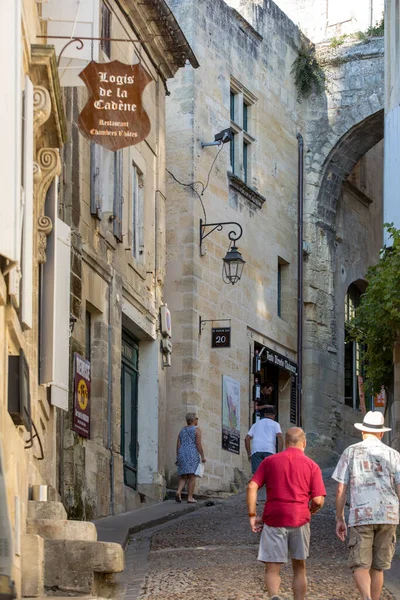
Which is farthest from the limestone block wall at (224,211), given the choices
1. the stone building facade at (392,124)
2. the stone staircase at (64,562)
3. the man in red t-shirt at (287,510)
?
the man in red t-shirt at (287,510)

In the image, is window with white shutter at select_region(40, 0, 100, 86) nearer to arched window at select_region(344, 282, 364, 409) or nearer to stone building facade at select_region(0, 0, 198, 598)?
stone building facade at select_region(0, 0, 198, 598)

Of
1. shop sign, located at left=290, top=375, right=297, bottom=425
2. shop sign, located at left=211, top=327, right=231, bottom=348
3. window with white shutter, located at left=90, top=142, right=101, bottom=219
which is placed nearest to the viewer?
window with white shutter, located at left=90, top=142, right=101, bottom=219

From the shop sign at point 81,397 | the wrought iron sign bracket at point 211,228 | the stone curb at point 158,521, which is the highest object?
the wrought iron sign bracket at point 211,228

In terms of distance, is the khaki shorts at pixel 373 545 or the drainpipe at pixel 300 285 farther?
the drainpipe at pixel 300 285

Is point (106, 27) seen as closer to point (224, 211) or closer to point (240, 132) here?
point (224, 211)

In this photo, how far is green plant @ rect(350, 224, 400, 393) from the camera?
15.0m

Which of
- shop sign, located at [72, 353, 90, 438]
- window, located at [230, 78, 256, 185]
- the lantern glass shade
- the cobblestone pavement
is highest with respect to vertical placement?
window, located at [230, 78, 256, 185]

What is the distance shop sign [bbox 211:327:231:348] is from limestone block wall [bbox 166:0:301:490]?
117 mm

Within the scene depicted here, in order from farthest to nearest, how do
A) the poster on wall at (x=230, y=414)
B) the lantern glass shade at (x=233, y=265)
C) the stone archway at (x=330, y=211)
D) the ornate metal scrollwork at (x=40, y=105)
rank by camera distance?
the stone archway at (x=330, y=211), the poster on wall at (x=230, y=414), the lantern glass shade at (x=233, y=265), the ornate metal scrollwork at (x=40, y=105)

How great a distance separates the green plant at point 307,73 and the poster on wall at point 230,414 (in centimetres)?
735

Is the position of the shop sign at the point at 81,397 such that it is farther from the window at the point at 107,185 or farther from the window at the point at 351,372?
the window at the point at 351,372

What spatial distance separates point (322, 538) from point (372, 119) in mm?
16859

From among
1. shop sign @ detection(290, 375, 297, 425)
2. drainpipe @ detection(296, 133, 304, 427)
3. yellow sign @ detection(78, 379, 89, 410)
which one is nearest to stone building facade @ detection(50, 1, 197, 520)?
yellow sign @ detection(78, 379, 89, 410)

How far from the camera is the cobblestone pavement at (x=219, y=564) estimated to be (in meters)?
9.88
